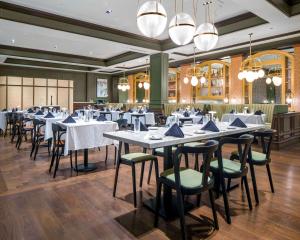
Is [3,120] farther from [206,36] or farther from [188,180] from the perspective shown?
[188,180]

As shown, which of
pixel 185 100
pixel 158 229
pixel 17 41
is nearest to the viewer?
pixel 158 229

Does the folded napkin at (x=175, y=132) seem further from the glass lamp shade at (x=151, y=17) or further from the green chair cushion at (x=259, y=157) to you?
the glass lamp shade at (x=151, y=17)

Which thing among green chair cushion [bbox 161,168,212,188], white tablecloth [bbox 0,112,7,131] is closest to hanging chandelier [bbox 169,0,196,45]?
green chair cushion [bbox 161,168,212,188]

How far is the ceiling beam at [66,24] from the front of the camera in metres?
5.29

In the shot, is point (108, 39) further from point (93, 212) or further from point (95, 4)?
point (93, 212)

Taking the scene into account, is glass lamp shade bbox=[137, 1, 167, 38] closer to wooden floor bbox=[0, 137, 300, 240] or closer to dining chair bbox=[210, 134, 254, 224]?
dining chair bbox=[210, 134, 254, 224]

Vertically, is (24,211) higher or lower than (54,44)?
lower

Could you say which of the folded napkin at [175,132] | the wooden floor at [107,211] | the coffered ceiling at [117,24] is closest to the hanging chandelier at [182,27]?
the folded napkin at [175,132]

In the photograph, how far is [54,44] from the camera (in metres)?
8.90

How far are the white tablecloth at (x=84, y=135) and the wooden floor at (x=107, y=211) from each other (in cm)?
50

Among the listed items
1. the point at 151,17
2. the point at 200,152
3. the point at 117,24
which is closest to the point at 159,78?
the point at 117,24

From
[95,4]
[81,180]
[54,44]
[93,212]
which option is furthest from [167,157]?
[54,44]

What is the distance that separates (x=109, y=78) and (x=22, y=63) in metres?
5.45

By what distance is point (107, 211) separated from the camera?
2531 mm
